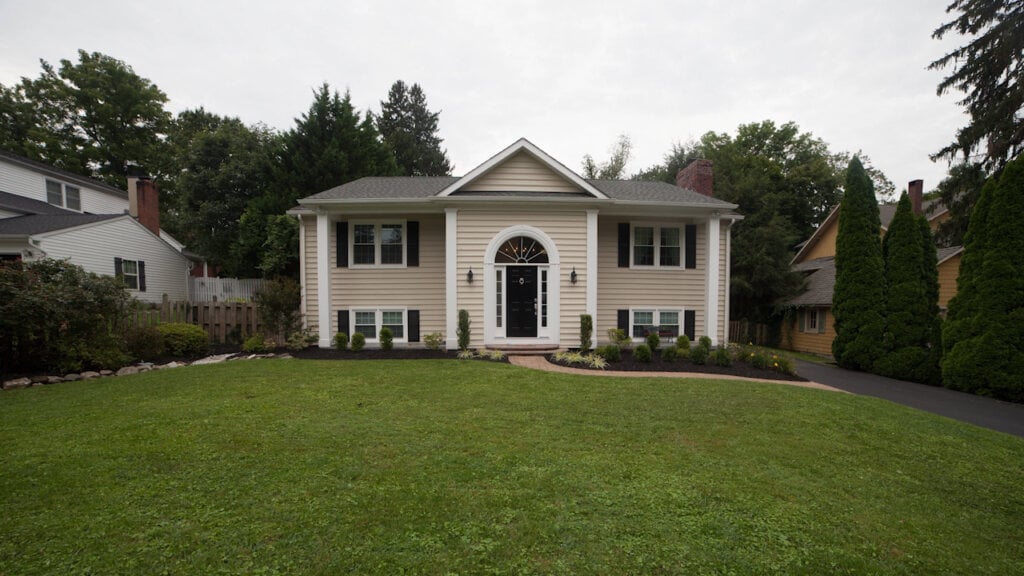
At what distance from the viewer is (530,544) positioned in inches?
112

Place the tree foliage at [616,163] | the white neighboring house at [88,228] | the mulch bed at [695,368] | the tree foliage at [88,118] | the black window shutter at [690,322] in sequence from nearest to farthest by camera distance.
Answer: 1. the mulch bed at [695,368]
2. the black window shutter at [690,322]
3. the white neighboring house at [88,228]
4. the tree foliage at [88,118]
5. the tree foliage at [616,163]

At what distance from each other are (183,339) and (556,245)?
10065mm

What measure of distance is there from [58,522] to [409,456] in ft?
8.32

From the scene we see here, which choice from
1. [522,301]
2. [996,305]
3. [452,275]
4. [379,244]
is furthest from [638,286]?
[379,244]

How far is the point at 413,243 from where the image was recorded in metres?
12.6

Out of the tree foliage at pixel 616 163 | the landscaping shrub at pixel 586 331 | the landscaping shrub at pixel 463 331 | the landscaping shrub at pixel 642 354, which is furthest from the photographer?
the tree foliage at pixel 616 163

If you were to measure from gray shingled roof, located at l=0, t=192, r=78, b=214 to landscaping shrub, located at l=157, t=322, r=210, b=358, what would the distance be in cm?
1261

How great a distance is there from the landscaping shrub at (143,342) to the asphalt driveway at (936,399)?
16.4 m

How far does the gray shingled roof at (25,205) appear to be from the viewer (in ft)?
53.4

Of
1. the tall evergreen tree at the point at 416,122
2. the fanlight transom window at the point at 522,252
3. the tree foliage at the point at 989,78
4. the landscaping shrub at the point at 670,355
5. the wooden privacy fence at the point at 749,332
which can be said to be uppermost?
the tall evergreen tree at the point at 416,122

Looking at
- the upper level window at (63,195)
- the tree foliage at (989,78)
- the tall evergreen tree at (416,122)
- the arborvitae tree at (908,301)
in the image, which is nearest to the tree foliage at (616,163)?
the tall evergreen tree at (416,122)

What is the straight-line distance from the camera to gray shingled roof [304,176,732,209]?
1205 cm

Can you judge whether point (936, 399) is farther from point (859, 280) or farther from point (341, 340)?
point (341, 340)

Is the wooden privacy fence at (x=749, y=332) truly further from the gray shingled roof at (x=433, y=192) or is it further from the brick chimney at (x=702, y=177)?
the gray shingled roof at (x=433, y=192)
